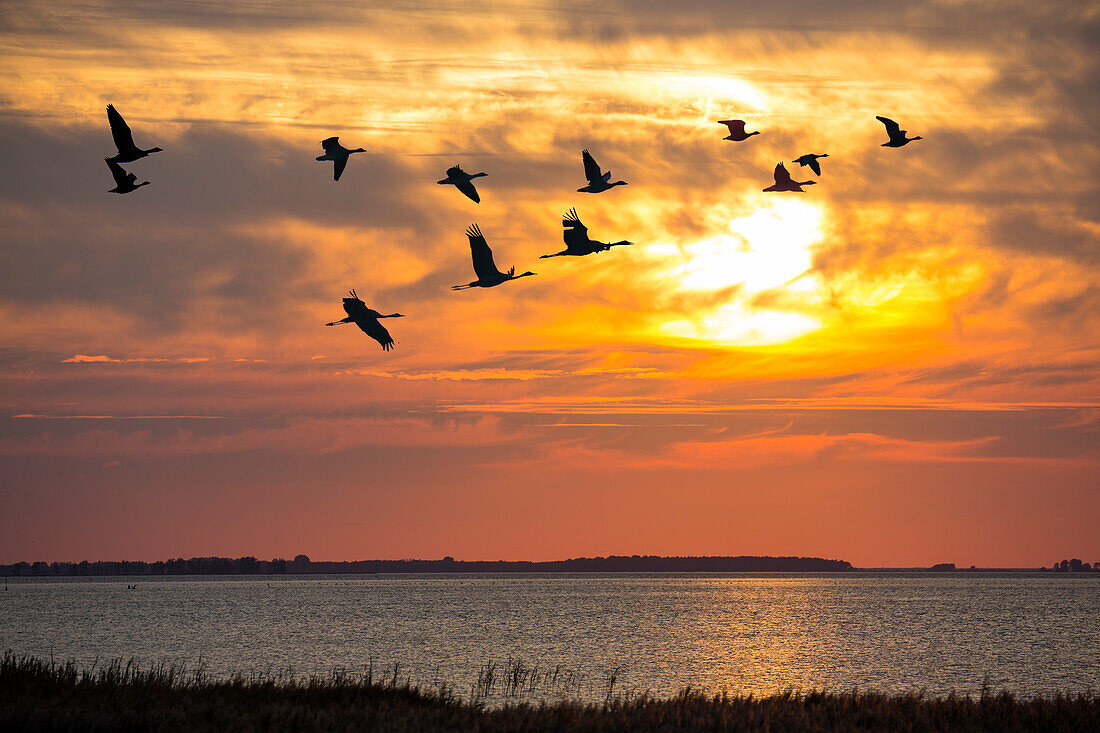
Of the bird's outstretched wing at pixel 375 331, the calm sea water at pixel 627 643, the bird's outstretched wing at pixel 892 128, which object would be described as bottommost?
the calm sea water at pixel 627 643

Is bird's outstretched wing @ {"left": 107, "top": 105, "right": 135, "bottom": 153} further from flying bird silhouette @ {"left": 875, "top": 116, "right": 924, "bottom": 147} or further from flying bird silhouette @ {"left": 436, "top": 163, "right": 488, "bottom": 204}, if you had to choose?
flying bird silhouette @ {"left": 875, "top": 116, "right": 924, "bottom": 147}

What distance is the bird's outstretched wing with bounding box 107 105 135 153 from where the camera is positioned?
96.4ft

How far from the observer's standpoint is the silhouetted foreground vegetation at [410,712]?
30.6 m

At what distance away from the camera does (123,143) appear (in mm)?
30625

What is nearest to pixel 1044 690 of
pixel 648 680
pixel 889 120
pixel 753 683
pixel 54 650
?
pixel 753 683

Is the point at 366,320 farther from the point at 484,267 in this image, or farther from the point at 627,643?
the point at 627,643

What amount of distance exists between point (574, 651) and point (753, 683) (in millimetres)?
18764

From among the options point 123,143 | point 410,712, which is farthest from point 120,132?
point 410,712

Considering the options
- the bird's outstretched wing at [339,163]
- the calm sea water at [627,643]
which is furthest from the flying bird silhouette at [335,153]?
the calm sea water at [627,643]

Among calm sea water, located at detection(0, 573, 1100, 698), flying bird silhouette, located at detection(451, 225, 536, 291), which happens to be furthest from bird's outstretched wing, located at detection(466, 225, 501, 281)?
calm sea water, located at detection(0, 573, 1100, 698)

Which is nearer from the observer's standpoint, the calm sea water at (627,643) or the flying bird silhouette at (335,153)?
the flying bird silhouette at (335,153)

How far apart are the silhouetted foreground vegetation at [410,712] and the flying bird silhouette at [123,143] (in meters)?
15.2

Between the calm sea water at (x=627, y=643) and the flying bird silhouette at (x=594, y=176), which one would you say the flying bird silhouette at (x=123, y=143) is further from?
the calm sea water at (x=627, y=643)

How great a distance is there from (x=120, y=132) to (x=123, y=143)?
549mm
